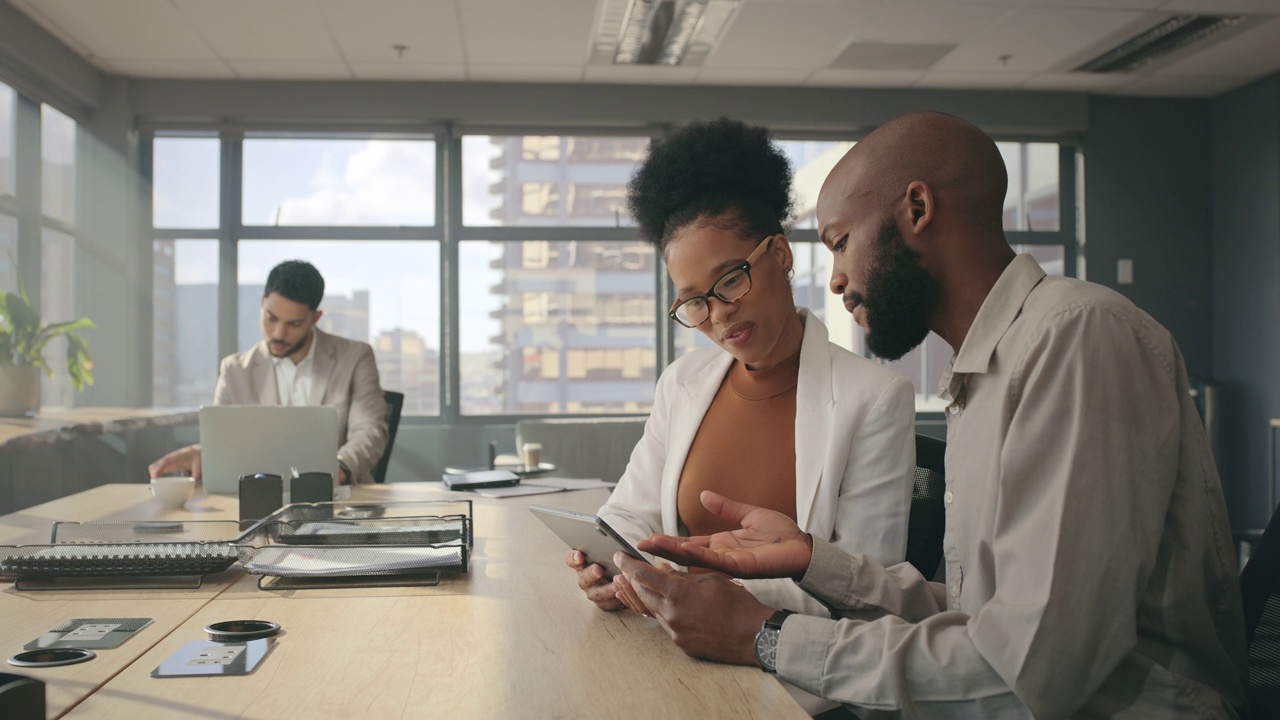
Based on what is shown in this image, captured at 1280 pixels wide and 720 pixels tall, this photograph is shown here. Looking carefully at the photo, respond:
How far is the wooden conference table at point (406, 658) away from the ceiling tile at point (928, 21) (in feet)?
13.1

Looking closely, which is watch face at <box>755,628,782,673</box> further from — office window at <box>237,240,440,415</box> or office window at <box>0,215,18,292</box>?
office window at <box>237,240,440,415</box>

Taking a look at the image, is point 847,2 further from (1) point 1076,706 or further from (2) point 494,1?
(1) point 1076,706

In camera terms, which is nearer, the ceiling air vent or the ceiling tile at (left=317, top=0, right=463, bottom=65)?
the ceiling tile at (left=317, top=0, right=463, bottom=65)

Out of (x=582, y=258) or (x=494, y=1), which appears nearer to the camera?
(x=494, y=1)

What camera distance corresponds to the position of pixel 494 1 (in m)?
4.62

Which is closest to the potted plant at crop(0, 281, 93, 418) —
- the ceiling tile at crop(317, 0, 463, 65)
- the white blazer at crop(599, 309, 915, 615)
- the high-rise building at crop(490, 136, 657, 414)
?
the ceiling tile at crop(317, 0, 463, 65)

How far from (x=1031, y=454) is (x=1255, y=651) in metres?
0.43

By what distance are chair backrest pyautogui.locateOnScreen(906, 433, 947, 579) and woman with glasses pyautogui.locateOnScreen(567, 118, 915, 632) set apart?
6 centimetres

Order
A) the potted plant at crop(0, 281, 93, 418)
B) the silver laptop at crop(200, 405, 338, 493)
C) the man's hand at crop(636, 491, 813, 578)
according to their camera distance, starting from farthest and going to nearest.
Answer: the potted plant at crop(0, 281, 93, 418)
the silver laptop at crop(200, 405, 338, 493)
the man's hand at crop(636, 491, 813, 578)

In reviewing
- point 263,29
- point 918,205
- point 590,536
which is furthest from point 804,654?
point 263,29

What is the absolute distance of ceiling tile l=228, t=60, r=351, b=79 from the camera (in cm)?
551

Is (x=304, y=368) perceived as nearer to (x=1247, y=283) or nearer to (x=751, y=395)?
(x=751, y=395)

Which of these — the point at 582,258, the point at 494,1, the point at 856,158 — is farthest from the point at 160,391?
the point at 856,158

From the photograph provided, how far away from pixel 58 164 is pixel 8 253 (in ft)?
2.70
